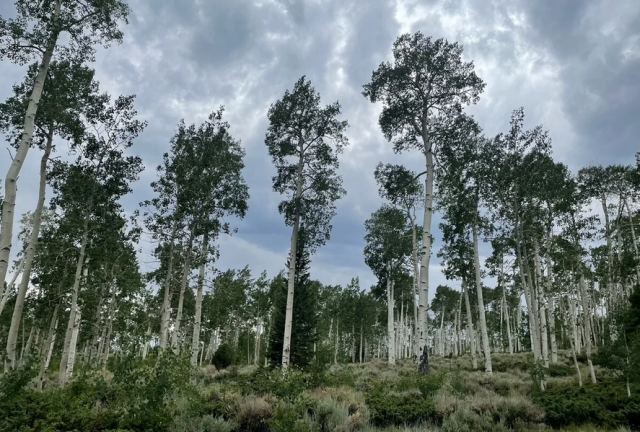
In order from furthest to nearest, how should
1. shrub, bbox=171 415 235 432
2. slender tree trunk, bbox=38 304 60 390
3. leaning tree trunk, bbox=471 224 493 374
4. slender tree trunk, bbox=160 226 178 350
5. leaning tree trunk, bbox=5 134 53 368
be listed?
leaning tree trunk, bbox=471 224 493 374, slender tree trunk, bbox=160 226 178 350, slender tree trunk, bbox=38 304 60 390, leaning tree trunk, bbox=5 134 53 368, shrub, bbox=171 415 235 432

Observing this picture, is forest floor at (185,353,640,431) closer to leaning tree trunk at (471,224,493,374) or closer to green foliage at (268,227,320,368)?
leaning tree trunk at (471,224,493,374)

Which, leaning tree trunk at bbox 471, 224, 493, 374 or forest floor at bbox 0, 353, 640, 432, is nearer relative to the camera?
forest floor at bbox 0, 353, 640, 432

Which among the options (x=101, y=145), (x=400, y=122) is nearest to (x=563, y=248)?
(x=400, y=122)

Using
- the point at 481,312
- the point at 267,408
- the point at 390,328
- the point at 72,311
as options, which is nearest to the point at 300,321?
the point at 390,328

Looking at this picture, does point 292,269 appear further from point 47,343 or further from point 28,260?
point 47,343

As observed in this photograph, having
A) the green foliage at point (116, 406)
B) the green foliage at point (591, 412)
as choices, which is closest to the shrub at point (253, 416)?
the green foliage at point (116, 406)

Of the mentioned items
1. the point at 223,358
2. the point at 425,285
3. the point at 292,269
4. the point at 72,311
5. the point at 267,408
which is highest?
the point at 292,269

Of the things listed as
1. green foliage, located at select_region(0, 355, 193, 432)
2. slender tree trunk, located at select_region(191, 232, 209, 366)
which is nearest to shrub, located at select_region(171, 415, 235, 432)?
green foliage, located at select_region(0, 355, 193, 432)

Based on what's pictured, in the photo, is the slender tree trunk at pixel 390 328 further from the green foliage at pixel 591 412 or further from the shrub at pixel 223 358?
the green foliage at pixel 591 412

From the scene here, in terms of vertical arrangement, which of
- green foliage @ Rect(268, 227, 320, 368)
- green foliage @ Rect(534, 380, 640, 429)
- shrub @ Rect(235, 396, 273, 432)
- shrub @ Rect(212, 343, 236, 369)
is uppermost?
green foliage @ Rect(268, 227, 320, 368)

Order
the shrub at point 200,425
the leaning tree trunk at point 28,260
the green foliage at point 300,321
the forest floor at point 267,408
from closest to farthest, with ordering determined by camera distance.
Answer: the forest floor at point 267,408
the shrub at point 200,425
the leaning tree trunk at point 28,260
the green foliage at point 300,321

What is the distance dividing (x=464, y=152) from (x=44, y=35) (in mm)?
16895

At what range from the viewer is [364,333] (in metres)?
54.3

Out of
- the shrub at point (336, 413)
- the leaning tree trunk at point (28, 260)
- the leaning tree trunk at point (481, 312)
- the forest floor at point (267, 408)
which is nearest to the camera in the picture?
the forest floor at point (267, 408)
